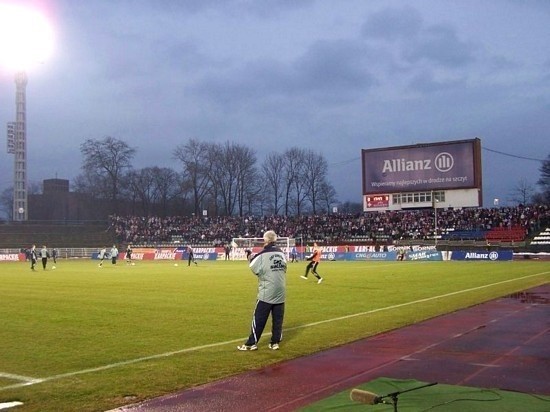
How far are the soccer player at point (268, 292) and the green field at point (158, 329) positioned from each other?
25cm

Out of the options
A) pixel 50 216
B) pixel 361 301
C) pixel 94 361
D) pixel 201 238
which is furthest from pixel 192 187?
pixel 94 361

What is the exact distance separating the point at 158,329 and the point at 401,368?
586 cm

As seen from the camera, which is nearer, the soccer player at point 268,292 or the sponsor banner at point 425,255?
the soccer player at point 268,292

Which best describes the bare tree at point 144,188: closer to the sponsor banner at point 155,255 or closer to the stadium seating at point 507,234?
the sponsor banner at point 155,255

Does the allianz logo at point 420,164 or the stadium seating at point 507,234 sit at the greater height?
the allianz logo at point 420,164

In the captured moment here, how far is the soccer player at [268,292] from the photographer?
9.55 m

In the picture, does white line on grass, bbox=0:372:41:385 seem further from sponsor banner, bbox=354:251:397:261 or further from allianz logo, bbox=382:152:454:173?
allianz logo, bbox=382:152:454:173

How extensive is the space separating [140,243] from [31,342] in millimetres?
65705

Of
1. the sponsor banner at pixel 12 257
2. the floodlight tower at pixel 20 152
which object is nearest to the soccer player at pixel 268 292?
the sponsor banner at pixel 12 257

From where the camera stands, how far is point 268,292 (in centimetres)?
955

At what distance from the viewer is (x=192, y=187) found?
311ft

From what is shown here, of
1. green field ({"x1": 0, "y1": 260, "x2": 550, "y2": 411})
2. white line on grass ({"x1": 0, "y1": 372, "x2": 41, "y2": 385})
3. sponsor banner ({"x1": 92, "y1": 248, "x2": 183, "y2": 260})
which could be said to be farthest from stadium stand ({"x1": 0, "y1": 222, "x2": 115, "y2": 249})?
white line on grass ({"x1": 0, "y1": 372, "x2": 41, "y2": 385})

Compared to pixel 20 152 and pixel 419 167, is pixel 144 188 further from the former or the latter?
pixel 419 167

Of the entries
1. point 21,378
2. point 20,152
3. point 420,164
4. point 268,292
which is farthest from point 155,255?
point 21,378
